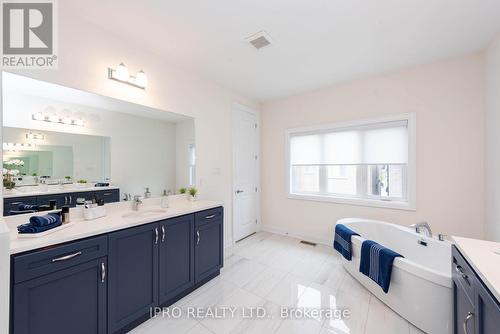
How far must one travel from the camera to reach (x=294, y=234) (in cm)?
367

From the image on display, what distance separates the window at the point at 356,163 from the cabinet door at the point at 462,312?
154 cm

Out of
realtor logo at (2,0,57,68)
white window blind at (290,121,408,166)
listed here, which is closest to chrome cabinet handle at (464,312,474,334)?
white window blind at (290,121,408,166)

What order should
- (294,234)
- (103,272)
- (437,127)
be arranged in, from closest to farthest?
1. (103,272)
2. (437,127)
3. (294,234)

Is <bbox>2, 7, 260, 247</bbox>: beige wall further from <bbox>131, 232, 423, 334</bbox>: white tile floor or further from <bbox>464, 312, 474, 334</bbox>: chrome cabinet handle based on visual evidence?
<bbox>464, 312, 474, 334</bbox>: chrome cabinet handle

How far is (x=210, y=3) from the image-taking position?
1.58 m

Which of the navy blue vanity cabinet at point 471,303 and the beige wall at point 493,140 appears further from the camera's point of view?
the beige wall at point 493,140

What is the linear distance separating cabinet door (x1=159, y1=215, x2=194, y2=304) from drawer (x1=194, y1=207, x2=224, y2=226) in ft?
0.26

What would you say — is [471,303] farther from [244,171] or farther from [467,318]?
[244,171]

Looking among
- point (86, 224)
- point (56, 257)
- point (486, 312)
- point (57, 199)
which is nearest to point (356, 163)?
point (486, 312)

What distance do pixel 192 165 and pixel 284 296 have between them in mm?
1954

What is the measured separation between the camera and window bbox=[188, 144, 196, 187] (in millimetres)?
2707

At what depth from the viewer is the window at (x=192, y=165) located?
2.71 m

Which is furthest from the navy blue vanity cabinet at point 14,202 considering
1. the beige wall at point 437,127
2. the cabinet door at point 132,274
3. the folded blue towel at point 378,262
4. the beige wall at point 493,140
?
the beige wall at point 493,140

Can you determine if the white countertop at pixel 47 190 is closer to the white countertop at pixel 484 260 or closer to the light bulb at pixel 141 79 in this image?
the light bulb at pixel 141 79
